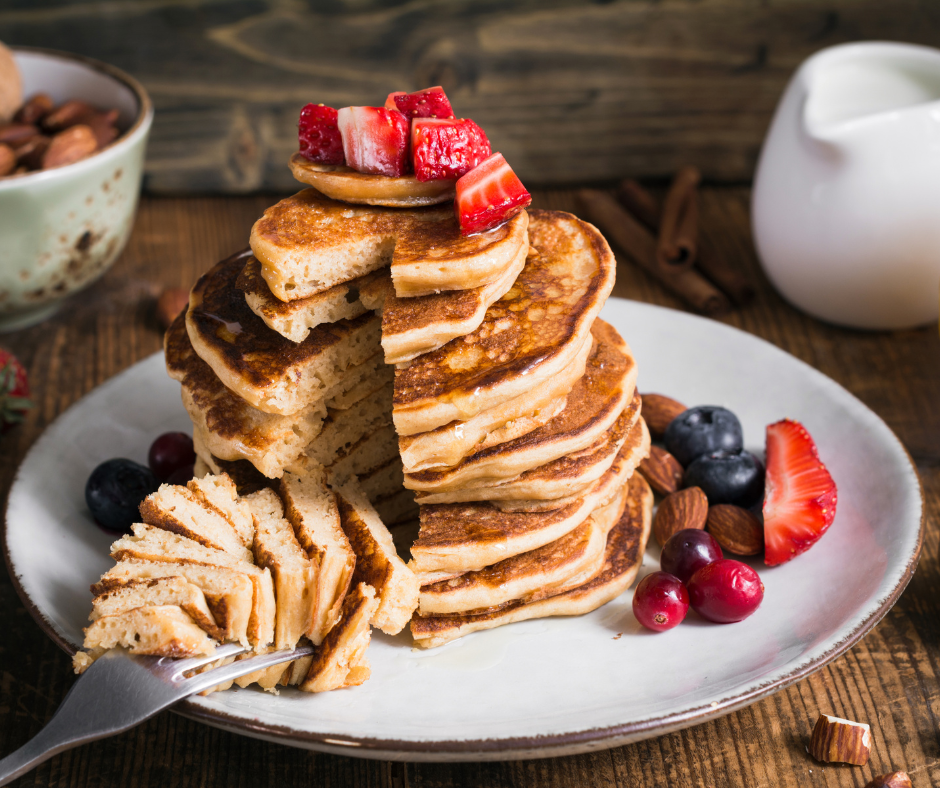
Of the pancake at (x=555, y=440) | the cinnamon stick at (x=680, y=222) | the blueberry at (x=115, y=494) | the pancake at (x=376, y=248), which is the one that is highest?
the pancake at (x=376, y=248)

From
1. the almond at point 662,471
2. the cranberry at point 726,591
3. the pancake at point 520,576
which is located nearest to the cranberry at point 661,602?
the cranberry at point 726,591

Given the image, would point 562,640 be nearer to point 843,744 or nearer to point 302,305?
point 843,744

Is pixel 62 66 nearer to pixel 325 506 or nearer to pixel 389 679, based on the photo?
pixel 325 506

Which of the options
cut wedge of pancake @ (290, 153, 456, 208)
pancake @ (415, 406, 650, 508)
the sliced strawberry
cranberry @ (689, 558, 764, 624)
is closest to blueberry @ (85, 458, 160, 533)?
pancake @ (415, 406, 650, 508)

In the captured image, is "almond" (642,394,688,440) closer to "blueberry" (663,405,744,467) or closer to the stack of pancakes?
"blueberry" (663,405,744,467)

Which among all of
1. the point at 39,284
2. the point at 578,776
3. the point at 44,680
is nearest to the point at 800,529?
the point at 578,776

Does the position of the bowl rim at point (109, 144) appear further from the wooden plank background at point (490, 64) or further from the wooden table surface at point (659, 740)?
the wooden table surface at point (659, 740)
